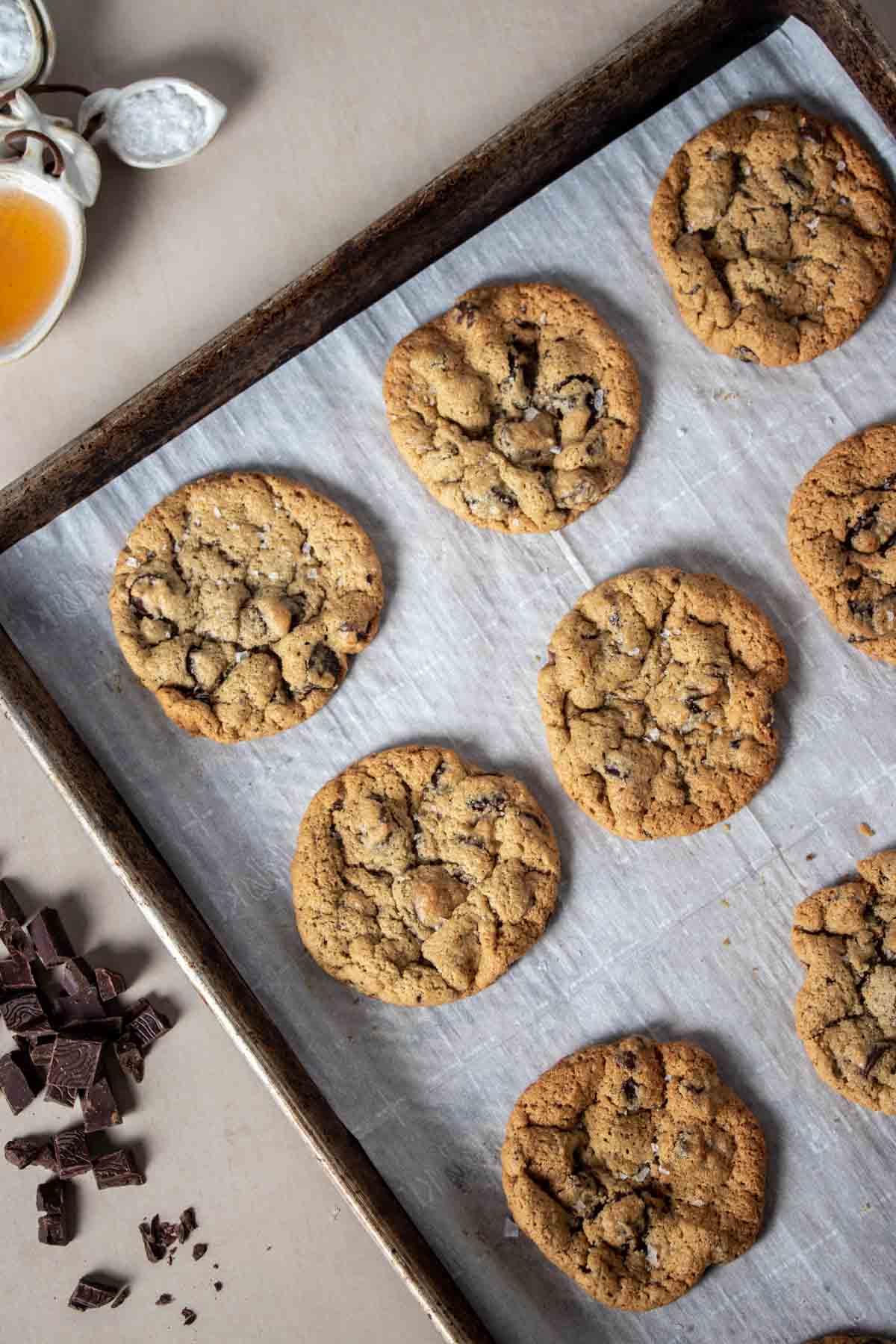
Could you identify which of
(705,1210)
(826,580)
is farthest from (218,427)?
(705,1210)

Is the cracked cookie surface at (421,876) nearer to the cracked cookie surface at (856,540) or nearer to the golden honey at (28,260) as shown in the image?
the cracked cookie surface at (856,540)

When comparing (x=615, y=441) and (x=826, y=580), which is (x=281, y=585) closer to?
(x=615, y=441)

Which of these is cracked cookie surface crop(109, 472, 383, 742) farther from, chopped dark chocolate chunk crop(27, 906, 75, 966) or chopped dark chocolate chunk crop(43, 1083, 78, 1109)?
chopped dark chocolate chunk crop(43, 1083, 78, 1109)

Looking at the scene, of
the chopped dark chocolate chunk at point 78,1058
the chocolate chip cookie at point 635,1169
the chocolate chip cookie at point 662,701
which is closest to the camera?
the chocolate chip cookie at point 635,1169

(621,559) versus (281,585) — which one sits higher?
(281,585)

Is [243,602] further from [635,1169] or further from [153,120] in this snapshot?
[635,1169]

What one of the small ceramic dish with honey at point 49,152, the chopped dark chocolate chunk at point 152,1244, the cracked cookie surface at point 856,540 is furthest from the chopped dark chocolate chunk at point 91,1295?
the cracked cookie surface at point 856,540

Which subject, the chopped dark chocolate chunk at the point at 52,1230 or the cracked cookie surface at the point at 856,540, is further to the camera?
the chopped dark chocolate chunk at the point at 52,1230
